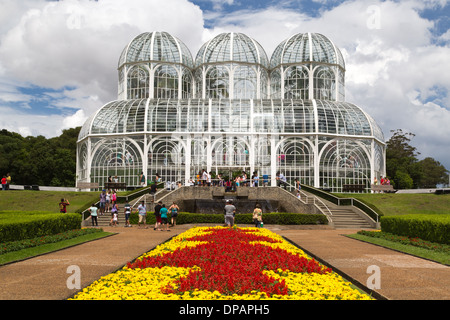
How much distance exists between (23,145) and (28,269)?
6378 centimetres

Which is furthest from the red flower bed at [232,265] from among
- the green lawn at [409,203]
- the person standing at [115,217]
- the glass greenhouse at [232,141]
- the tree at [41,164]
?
the tree at [41,164]

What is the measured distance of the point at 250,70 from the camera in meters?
51.4

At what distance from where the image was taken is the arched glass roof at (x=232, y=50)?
168 ft

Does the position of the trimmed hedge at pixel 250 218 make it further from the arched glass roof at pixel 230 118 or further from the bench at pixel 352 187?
the arched glass roof at pixel 230 118

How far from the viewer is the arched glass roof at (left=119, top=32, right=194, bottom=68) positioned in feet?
168

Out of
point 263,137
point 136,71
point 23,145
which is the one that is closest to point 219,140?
point 263,137

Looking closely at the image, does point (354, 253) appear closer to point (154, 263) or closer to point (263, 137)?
point (154, 263)

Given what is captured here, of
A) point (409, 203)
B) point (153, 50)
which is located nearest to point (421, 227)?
point (409, 203)

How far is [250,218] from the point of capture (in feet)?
84.5

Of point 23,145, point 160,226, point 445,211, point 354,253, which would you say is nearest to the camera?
point 354,253

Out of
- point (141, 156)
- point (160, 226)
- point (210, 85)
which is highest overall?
point (210, 85)

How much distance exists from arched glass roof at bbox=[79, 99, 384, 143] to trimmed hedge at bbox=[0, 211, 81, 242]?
70.4 feet

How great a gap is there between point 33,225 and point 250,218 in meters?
12.9

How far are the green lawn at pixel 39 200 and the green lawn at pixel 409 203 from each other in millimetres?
20915
